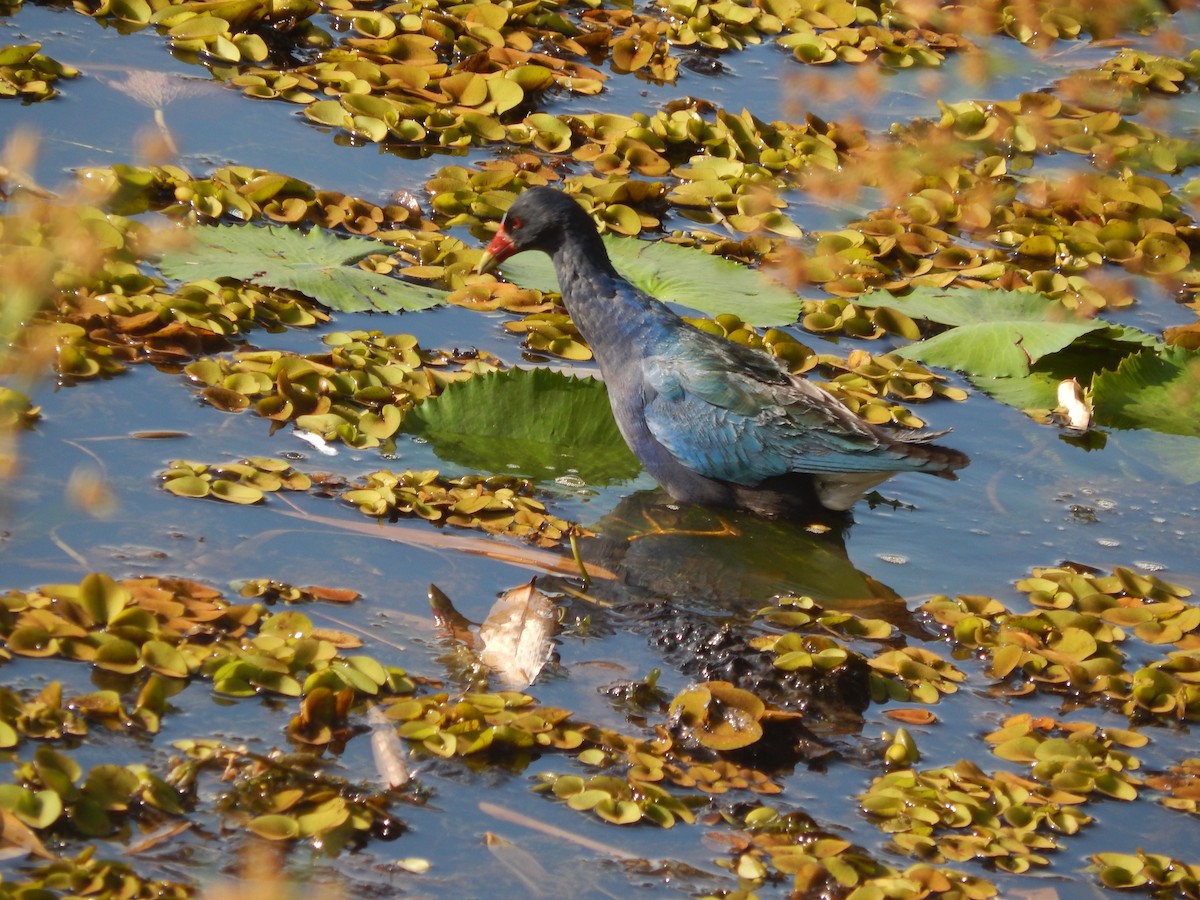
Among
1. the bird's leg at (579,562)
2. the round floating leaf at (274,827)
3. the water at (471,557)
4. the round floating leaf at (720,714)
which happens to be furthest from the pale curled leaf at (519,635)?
the round floating leaf at (274,827)

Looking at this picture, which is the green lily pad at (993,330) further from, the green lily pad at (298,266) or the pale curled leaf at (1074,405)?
the green lily pad at (298,266)

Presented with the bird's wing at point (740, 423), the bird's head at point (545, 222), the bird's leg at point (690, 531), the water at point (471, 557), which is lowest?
the bird's leg at point (690, 531)

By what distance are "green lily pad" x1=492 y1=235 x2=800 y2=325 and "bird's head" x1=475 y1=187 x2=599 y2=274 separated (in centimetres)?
40

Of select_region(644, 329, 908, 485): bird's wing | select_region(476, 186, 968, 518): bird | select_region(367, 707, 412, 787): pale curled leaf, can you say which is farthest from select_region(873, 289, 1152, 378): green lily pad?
select_region(367, 707, 412, 787): pale curled leaf

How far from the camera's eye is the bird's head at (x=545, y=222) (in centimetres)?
528

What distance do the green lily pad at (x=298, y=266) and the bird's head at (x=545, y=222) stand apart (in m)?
0.41

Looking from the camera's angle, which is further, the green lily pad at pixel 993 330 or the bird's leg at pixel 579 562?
the green lily pad at pixel 993 330

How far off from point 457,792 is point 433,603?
2.51 feet

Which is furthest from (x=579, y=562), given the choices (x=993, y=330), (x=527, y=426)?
(x=993, y=330)

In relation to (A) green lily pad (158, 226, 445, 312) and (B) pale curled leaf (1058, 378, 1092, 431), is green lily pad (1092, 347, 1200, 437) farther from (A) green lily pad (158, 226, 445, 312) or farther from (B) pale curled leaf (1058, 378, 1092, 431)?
(A) green lily pad (158, 226, 445, 312)

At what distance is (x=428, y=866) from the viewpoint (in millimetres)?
3178

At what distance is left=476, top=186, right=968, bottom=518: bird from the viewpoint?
483 cm

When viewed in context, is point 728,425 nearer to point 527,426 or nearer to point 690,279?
point 527,426

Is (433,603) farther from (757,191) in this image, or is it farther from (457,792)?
(757,191)
